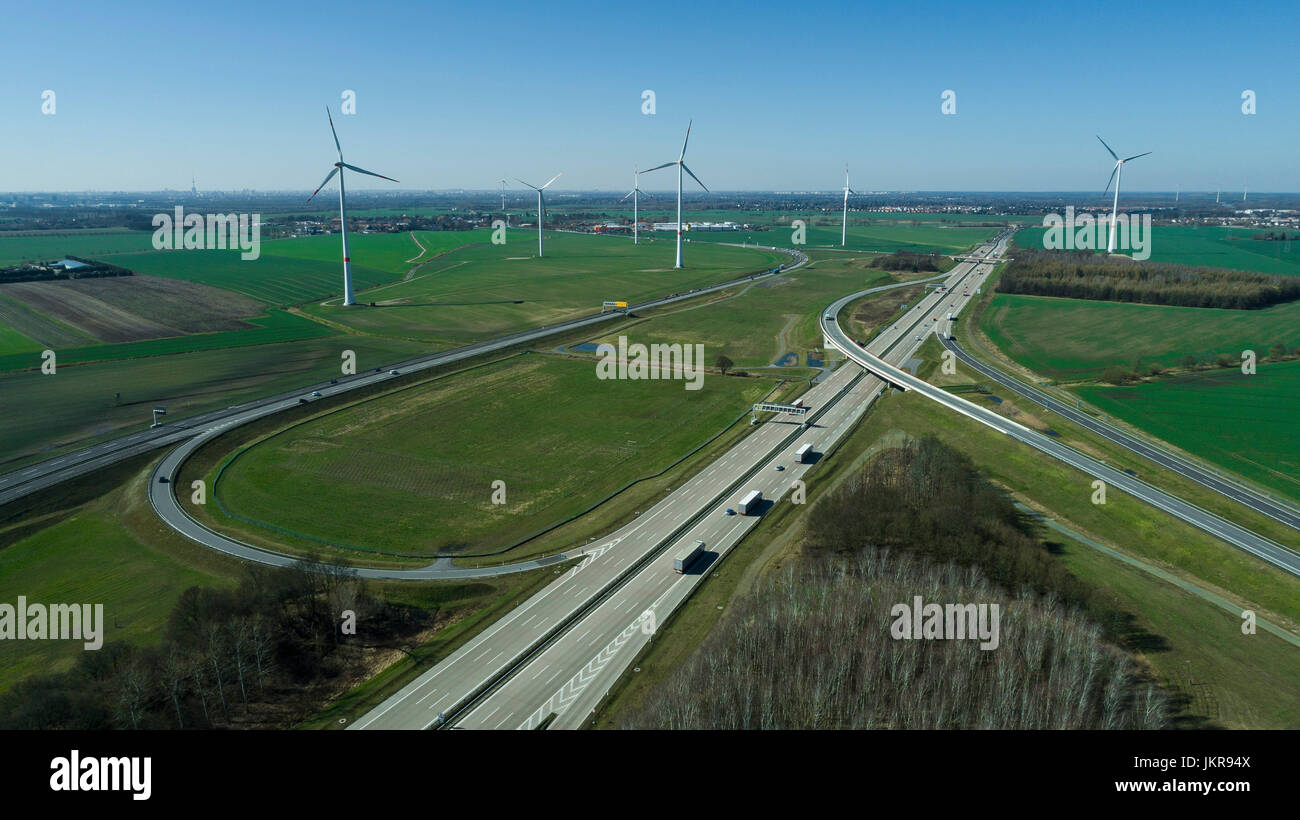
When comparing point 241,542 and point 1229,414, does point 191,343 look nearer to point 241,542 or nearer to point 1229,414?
point 241,542

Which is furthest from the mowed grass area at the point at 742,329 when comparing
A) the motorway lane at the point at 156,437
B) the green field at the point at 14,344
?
the green field at the point at 14,344

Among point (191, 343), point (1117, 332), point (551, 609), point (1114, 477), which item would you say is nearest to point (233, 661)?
point (551, 609)

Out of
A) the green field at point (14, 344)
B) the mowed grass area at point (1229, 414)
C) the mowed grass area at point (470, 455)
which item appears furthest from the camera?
the green field at point (14, 344)

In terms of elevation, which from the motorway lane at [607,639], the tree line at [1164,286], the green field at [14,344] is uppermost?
the tree line at [1164,286]

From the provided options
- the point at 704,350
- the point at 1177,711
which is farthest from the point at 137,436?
the point at 1177,711

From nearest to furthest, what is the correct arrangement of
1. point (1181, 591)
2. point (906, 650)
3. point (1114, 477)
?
point (906, 650)
point (1181, 591)
point (1114, 477)

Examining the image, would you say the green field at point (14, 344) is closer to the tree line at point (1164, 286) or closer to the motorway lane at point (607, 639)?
the motorway lane at point (607, 639)

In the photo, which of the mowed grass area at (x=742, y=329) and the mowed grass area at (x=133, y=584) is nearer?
the mowed grass area at (x=133, y=584)

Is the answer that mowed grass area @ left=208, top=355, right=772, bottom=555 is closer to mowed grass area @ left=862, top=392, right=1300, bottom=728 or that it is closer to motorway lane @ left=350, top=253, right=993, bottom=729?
motorway lane @ left=350, top=253, right=993, bottom=729
